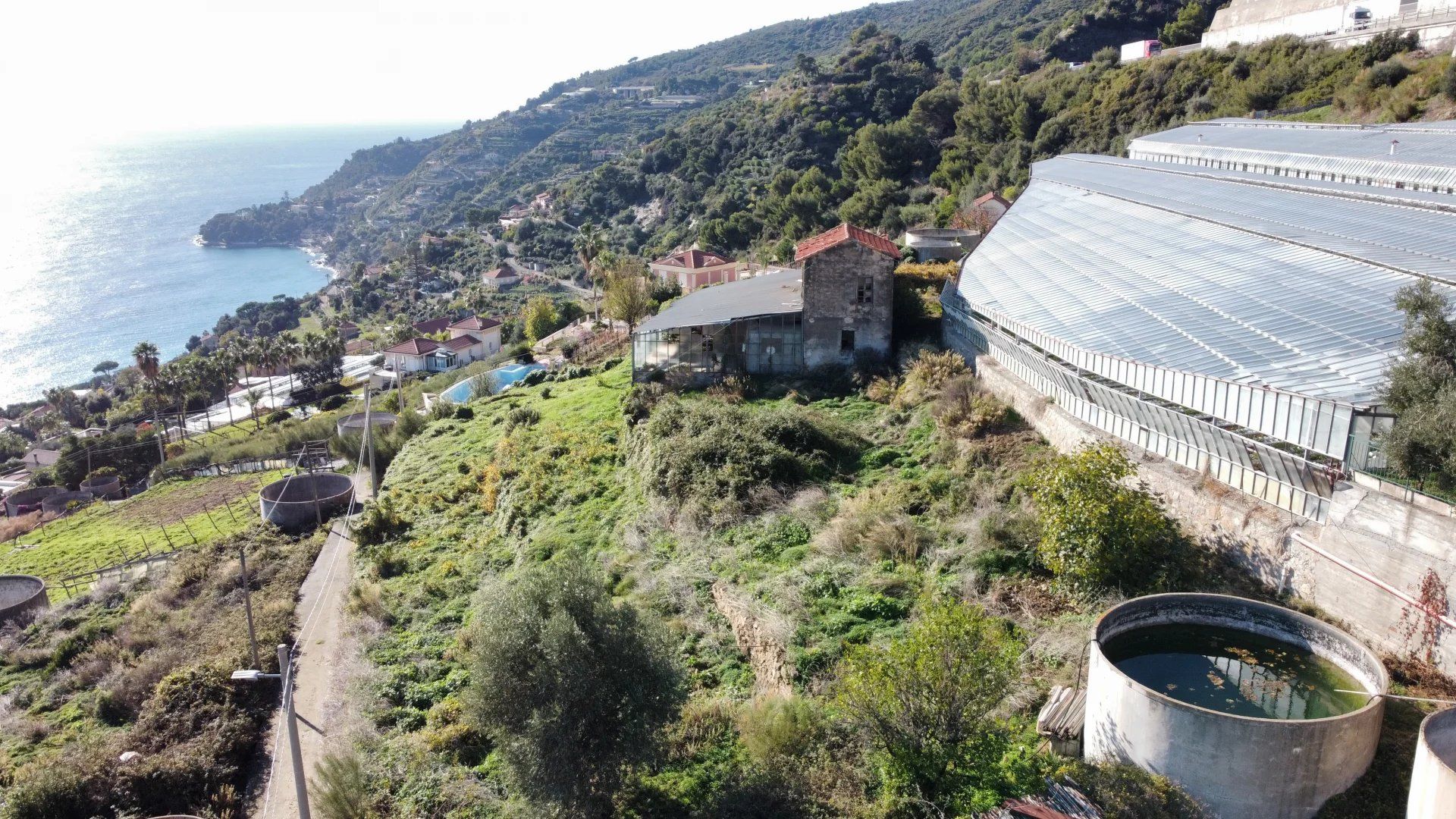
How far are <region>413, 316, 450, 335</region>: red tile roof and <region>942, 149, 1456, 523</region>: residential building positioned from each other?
5696cm

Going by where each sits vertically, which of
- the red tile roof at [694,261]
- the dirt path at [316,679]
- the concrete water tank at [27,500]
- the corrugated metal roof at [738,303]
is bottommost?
the concrete water tank at [27,500]

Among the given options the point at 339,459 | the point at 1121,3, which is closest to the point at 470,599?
the point at 339,459

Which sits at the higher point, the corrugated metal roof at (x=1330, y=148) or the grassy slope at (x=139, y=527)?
the corrugated metal roof at (x=1330, y=148)

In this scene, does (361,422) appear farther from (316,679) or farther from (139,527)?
(316,679)

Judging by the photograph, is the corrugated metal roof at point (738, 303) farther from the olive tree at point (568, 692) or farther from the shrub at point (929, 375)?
the olive tree at point (568, 692)

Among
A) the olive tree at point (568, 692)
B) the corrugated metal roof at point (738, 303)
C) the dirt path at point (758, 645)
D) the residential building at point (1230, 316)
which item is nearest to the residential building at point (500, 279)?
the corrugated metal roof at point (738, 303)

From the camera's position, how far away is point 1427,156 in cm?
2453

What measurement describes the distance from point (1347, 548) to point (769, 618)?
8808 mm

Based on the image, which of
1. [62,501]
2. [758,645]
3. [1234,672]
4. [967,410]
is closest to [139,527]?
[62,501]

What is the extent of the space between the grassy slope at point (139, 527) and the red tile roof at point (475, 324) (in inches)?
1077

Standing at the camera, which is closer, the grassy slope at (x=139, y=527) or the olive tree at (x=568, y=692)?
the olive tree at (x=568, y=692)

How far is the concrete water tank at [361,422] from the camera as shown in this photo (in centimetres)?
4281

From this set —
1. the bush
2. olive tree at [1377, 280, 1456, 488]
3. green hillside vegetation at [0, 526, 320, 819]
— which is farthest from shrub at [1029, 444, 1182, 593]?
green hillside vegetation at [0, 526, 320, 819]

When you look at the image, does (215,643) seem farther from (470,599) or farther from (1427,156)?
(1427,156)
